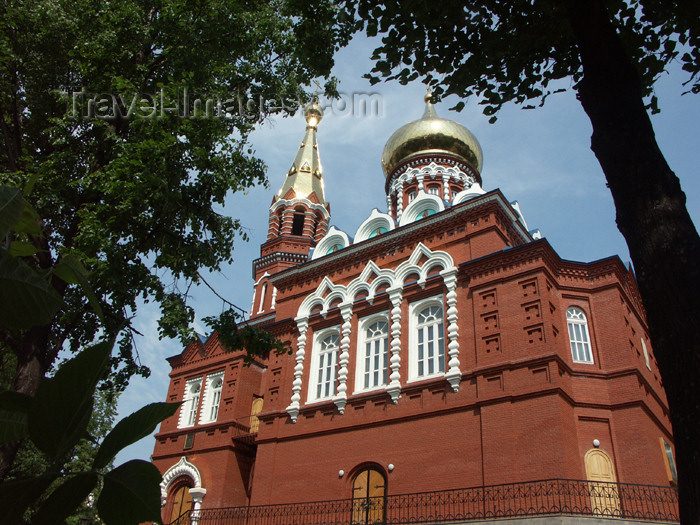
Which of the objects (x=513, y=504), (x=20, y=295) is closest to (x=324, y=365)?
(x=513, y=504)

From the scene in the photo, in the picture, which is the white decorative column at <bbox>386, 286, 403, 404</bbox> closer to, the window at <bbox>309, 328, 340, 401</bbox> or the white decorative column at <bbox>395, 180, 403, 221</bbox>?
the window at <bbox>309, 328, 340, 401</bbox>

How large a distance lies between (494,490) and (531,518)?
41.2 inches

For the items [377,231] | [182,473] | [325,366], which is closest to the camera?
[325,366]

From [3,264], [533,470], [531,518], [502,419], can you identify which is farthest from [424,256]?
[3,264]

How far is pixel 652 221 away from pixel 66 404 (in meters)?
3.99

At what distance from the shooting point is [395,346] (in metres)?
14.3

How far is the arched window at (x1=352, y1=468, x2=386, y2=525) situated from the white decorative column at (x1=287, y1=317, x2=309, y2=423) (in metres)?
2.64

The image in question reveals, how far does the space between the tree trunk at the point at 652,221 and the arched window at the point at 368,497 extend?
10.1 metres

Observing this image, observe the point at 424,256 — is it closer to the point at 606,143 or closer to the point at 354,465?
the point at 354,465

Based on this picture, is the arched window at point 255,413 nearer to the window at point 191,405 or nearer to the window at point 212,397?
the window at point 212,397

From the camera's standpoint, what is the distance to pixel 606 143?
4.36 metres

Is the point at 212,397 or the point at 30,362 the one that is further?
the point at 212,397

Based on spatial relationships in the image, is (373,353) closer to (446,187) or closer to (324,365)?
(324,365)

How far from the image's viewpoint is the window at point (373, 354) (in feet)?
47.9
